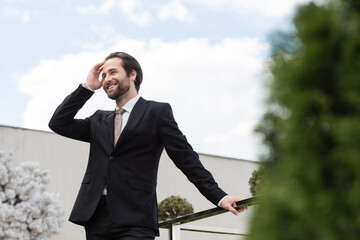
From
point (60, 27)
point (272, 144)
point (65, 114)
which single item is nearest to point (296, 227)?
point (272, 144)

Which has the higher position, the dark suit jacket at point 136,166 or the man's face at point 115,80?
the man's face at point 115,80

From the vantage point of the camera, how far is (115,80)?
125 inches

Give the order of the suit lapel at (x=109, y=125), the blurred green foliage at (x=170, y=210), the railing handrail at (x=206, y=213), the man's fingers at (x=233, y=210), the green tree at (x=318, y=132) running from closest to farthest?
the green tree at (x=318, y=132), the railing handrail at (x=206, y=213), the man's fingers at (x=233, y=210), the suit lapel at (x=109, y=125), the blurred green foliage at (x=170, y=210)

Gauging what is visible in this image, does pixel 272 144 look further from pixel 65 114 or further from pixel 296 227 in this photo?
pixel 65 114

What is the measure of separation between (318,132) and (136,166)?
6.59 feet

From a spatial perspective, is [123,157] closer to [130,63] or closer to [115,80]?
[115,80]

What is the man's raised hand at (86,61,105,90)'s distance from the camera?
327 centimetres

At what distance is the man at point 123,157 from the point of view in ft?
9.03

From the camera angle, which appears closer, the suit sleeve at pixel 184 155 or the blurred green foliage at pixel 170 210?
the suit sleeve at pixel 184 155

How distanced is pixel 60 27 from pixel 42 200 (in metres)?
8.13

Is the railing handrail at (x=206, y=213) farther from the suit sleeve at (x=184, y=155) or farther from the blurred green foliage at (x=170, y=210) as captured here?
the blurred green foliage at (x=170, y=210)

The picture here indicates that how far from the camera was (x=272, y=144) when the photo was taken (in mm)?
1065

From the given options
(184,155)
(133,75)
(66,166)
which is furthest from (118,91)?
(66,166)

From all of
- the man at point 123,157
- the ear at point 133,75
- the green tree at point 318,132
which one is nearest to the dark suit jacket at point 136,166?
the man at point 123,157
